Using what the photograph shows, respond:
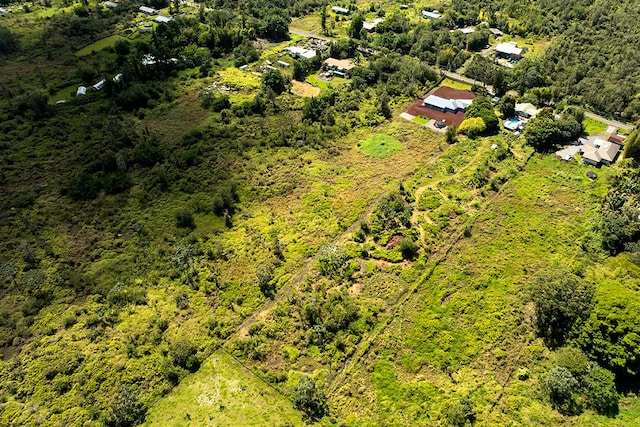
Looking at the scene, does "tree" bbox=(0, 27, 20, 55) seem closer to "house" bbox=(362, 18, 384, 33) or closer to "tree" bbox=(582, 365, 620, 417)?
"house" bbox=(362, 18, 384, 33)

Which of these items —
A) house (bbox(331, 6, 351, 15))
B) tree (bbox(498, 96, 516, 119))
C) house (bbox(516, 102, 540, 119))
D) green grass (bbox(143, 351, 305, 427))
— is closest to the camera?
green grass (bbox(143, 351, 305, 427))

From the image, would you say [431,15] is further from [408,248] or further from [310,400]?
[310,400]

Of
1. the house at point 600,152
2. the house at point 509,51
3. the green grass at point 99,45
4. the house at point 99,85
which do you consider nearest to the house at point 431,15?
the house at point 509,51

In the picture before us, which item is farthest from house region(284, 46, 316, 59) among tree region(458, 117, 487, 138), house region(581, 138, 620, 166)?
house region(581, 138, 620, 166)

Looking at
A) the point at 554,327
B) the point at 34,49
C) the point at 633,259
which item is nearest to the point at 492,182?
the point at 633,259

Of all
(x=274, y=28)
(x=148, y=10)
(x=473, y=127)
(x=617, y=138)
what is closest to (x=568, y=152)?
(x=617, y=138)

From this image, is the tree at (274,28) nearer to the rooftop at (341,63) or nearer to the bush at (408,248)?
the rooftop at (341,63)

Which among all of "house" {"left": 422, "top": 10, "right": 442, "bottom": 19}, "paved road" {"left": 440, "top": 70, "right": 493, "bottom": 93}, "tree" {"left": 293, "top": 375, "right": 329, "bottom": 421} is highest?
"house" {"left": 422, "top": 10, "right": 442, "bottom": 19}
